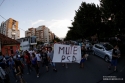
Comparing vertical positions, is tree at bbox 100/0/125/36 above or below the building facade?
above

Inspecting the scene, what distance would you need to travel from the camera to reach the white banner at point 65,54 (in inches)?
295

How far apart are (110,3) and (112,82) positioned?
34.0 feet

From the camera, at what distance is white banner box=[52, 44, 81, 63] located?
24.6 ft

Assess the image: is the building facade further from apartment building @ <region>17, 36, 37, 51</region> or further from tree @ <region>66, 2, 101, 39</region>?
tree @ <region>66, 2, 101, 39</region>

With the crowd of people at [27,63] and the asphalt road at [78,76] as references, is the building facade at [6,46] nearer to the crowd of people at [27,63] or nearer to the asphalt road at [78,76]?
the crowd of people at [27,63]

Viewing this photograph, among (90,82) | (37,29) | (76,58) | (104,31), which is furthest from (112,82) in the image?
(37,29)

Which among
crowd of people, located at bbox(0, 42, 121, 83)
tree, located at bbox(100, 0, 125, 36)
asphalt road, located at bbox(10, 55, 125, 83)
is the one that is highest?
tree, located at bbox(100, 0, 125, 36)

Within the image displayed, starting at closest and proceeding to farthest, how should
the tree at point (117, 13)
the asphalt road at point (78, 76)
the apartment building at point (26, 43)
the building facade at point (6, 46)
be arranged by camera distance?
the asphalt road at point (78, 76)
the tree at point (117, 13)
the building facade at point (6, 46)
the apartment building at point (26, 43)

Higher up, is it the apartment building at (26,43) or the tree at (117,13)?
the tree at (117,13)

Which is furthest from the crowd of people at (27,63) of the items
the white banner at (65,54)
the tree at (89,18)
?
the tree at (89,18)

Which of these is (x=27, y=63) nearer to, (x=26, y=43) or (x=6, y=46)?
(x=6, y=46)

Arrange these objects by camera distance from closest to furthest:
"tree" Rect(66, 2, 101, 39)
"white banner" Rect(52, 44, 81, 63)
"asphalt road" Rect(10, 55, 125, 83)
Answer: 1. "asphalt road" Rect(10, 55, 125, 83)
2. "white banner" Rect(52, 44, 81, 63)
3. "tree" Rect(66, 2, 101, 39)

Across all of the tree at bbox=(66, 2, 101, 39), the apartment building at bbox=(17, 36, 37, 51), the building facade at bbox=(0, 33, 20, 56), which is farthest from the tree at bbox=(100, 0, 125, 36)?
the apartment building at bbox=(17, 36, 37, 51)

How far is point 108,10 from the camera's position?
44.9 feet
